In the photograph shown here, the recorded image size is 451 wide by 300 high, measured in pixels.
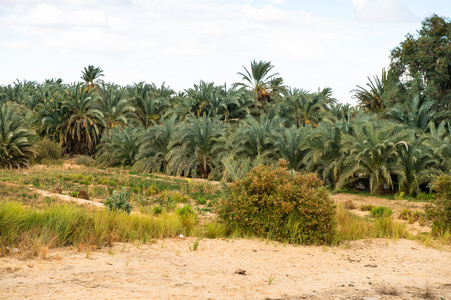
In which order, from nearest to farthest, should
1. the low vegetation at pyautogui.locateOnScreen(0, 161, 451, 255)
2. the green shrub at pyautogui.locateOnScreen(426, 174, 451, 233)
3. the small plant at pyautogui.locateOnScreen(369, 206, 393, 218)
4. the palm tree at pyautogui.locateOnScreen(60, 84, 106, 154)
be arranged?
the low vegetation at pyautogui.locateOnScreen(0, 161, 451, 255) < the green shrub at pyautogui.locateOnScreen(426, 174, 451, 233) < the small plant at pyautogui.locateOnScreen(369, 206, 393, 218) < the palm tree at pyautogui.locateOnScreen(60, 84, 106, 154)

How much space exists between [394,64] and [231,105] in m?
9.65

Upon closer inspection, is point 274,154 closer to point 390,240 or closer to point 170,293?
point 390,240

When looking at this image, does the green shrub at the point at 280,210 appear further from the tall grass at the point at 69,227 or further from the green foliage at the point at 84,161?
the green foliage at the point at 84,161

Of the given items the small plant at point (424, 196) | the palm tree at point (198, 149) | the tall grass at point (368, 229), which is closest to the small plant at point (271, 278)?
the tall grass at point (368, 229)

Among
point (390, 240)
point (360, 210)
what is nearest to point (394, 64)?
point (360, 210)

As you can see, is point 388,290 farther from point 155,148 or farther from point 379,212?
point 155,148

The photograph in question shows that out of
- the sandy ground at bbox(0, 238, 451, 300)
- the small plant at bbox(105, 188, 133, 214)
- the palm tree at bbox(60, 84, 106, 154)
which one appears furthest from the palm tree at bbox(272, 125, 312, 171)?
the palm tree at bbox(60, 84, 106, 154)

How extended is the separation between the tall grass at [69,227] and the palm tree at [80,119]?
19.8m

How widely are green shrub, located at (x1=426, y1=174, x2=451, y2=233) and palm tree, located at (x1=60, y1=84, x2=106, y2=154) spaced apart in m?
20.7

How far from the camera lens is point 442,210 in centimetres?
986

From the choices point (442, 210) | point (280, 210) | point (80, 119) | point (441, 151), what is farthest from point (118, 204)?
point (80, 119)

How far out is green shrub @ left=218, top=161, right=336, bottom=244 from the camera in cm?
798

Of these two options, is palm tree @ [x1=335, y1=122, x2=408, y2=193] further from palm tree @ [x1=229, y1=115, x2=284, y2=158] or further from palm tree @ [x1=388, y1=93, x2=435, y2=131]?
palm tree @ [x1=388, y1=93, x2=435, y2=131]

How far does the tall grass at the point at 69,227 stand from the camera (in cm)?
634
